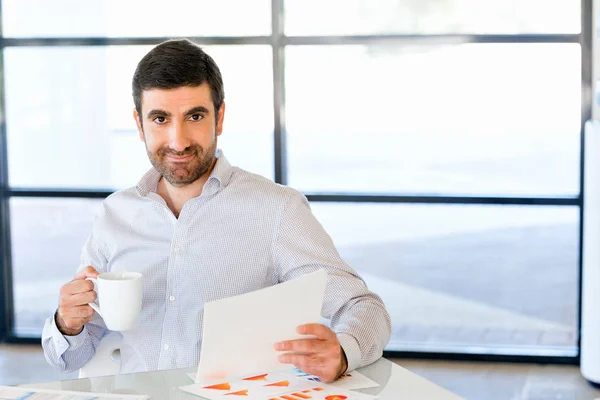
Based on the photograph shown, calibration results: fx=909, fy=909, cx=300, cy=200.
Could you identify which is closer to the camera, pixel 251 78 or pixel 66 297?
pixel 66 297

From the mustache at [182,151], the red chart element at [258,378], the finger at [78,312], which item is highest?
the mustache at [182,151]

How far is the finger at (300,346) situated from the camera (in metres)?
1.56

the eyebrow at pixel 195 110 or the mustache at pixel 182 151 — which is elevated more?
the eyebrow at pixel 195 110

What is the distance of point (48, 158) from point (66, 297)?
111 inches

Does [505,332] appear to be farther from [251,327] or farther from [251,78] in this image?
[251,327]

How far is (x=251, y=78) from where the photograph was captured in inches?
163

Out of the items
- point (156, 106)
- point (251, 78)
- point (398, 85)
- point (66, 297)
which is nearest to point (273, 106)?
point (251, 78)

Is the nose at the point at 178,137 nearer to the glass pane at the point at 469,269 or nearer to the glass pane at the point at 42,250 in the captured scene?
the glass pane at the point at 469,269

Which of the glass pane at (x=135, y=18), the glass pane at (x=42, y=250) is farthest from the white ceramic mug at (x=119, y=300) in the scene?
the glass pane at (x=42, y=250)

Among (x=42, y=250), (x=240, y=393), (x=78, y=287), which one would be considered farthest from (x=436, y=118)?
(x=240, y=393)

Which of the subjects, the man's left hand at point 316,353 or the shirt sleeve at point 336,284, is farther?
the shirt sleeve at point 336,284

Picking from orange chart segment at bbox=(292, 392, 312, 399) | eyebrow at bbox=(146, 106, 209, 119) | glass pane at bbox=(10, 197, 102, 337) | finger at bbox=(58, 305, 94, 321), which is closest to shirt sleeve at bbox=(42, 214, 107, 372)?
finger at bbox=(58, 305, 94, 321)

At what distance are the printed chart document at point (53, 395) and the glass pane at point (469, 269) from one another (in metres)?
2.69

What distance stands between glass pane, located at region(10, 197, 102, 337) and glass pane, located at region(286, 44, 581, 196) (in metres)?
1.15
